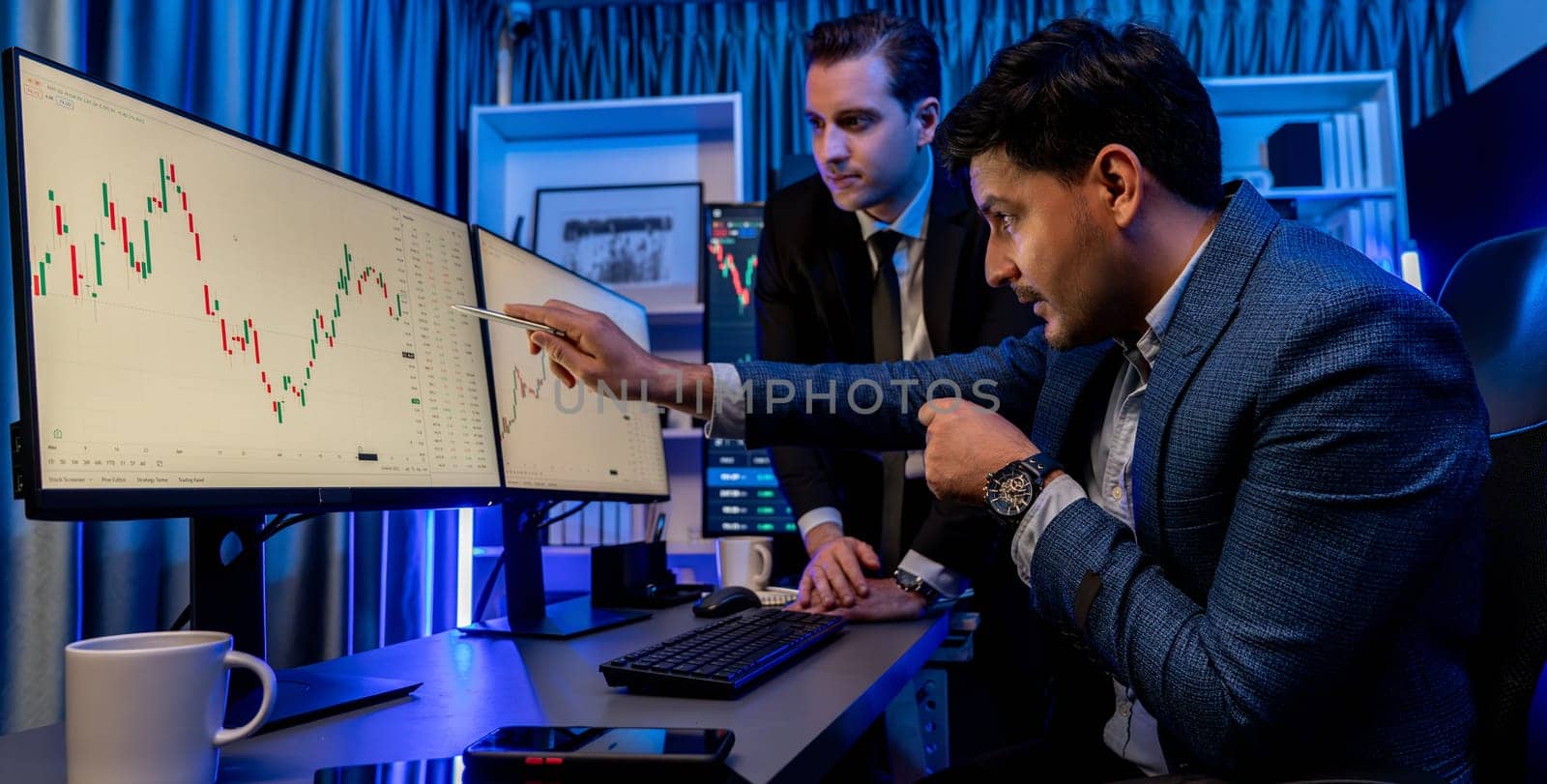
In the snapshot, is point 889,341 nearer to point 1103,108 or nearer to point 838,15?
point 1103,108

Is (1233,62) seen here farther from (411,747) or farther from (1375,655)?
(411,747)

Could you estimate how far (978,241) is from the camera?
1.73m

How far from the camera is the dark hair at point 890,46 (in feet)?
5.78

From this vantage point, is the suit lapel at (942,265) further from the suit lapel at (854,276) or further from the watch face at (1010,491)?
the watch face at (1010,491)

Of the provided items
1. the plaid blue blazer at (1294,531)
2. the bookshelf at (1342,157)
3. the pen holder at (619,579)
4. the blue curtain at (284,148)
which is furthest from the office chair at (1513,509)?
the bookshelf at (1342,157)

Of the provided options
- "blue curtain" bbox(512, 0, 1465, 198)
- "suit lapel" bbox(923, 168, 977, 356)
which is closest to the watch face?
"suit lapel" bbox(923, 168, 977, 356)

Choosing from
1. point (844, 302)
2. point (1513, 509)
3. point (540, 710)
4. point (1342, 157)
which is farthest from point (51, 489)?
point (1342, 157)

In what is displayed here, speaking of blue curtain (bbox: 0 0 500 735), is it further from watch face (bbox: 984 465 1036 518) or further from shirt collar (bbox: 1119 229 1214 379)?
shirt collar (bbox: 1119 229 1214 379)

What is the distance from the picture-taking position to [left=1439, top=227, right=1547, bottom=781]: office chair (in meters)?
0.80

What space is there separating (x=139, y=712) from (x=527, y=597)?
76cm

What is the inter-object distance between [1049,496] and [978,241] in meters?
0.94

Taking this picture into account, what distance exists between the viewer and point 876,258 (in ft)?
5.98

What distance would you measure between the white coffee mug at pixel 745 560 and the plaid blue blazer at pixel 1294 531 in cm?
86

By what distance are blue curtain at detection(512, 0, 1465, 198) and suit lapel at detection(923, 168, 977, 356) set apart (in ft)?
4.55
